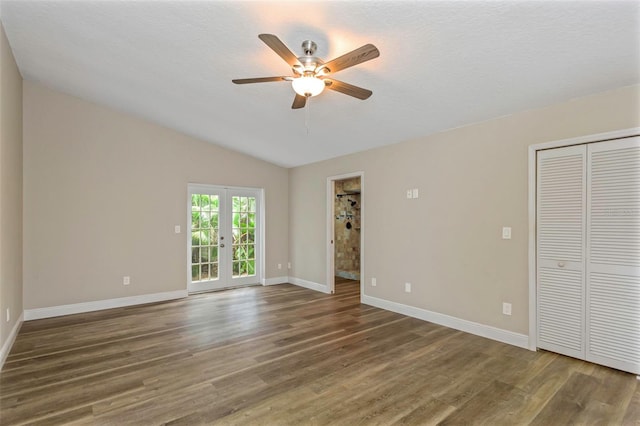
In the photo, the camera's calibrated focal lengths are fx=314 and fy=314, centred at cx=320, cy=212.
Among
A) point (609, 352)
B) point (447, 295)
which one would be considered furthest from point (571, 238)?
point (447, 295)

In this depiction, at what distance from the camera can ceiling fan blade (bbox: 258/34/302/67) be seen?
6.14ft

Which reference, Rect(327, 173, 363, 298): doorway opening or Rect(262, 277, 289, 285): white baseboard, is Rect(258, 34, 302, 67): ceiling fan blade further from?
Rect(327, 173, 363, 298): doorway opening

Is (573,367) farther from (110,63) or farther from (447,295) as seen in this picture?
(110,63)

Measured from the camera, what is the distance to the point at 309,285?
6285 mm

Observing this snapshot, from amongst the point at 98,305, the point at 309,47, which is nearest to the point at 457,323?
the point at 309,47

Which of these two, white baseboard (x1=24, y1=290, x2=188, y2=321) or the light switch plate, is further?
white baseboard (x1=24, y1=290, x2=188, y2=321)

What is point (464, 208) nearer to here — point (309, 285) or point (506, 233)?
point (506, 233)

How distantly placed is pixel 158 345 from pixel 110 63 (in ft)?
10.3

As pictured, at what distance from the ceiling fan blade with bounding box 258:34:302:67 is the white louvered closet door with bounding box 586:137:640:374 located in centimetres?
288

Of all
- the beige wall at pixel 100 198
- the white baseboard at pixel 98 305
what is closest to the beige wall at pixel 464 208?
the beige wall at pixel 100 198

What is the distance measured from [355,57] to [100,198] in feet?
15.1

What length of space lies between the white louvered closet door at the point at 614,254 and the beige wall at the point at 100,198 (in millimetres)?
5503

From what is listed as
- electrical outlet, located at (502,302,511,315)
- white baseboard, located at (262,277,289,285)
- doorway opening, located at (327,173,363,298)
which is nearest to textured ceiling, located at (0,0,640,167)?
electrical outlet, located at (502,302,511,315)

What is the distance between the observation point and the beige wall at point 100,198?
4355 mm
